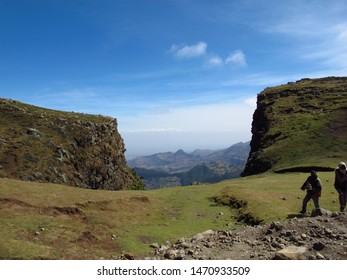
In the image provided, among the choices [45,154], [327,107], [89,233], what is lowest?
[89,233]

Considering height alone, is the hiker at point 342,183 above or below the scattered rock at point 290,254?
above

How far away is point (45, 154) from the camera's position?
236 feet

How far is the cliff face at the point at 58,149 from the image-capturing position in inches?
2623

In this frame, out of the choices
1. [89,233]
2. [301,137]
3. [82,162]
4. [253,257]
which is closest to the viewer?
[253,257]

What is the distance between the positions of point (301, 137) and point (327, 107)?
3547 centimetres

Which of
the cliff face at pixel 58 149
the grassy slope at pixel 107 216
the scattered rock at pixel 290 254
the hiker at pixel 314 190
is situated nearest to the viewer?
the scattered rock at pixel 290 254

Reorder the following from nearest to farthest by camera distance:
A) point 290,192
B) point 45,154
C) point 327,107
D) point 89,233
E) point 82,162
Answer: point 89,233
point 290,192
point 45,154
point 82,162
point 327,107

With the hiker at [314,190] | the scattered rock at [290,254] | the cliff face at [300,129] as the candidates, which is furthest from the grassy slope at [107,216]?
the cliff face at [300,129]

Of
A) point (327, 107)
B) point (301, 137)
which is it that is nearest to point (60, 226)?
point (301, 137)

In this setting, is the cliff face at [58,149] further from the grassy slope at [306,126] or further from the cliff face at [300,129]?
the grassy slope at [306,126]

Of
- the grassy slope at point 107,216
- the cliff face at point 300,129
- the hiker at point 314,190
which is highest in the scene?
the cliff face at point 300,129

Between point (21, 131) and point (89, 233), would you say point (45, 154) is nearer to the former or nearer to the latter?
point (21, 131)

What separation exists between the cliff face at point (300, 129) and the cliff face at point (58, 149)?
39.2m
